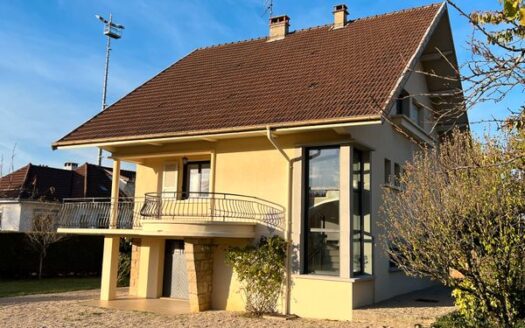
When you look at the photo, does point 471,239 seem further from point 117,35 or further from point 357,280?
point 117,35

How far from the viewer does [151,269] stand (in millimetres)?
15609

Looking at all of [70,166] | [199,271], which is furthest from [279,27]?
[70,166]

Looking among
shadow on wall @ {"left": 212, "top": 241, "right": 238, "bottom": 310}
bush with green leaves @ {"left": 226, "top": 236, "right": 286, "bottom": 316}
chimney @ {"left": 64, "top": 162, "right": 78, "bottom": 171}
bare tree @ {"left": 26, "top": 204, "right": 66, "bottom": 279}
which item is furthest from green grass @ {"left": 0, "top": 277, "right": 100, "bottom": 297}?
chimney @ {"left": 64, "top": 162, "right": 78, "bottom": 171}

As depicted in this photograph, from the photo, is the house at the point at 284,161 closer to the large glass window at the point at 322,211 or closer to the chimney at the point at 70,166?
the large glass window at the point at 322,211

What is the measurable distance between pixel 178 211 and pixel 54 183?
2016 cm

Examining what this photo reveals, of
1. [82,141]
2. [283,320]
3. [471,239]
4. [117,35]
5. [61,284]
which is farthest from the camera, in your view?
[117,35]

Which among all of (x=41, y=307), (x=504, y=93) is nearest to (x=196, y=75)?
(x=41, y=307)

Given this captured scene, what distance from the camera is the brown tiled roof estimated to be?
2973cm

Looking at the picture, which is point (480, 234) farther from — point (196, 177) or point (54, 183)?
point (54, 183)

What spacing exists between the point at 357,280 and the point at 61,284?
1316cm

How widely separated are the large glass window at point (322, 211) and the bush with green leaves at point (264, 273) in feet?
2.28

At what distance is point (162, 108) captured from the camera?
53.0ft

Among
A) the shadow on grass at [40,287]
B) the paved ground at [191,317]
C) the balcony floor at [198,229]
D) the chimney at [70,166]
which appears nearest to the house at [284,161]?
the balcony floor at [198,229]

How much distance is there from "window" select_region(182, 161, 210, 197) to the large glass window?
3488mm
